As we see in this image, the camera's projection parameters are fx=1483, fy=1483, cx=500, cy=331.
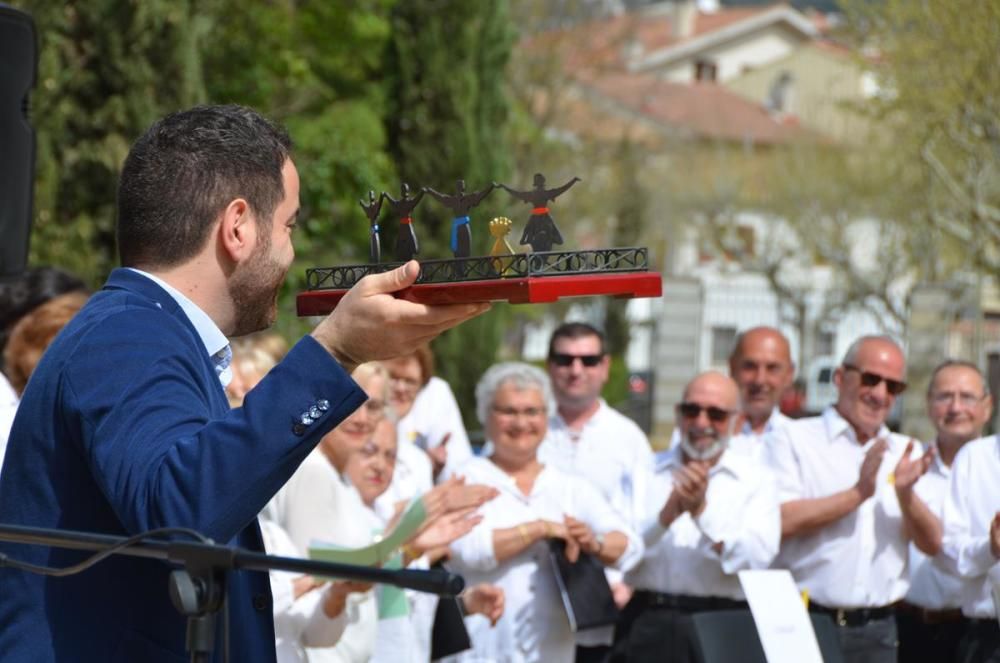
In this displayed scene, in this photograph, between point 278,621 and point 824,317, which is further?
point 824,317

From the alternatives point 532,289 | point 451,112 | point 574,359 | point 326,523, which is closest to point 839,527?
point 574,359

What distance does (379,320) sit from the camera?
235cm

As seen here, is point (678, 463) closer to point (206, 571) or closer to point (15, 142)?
point (15, 142)

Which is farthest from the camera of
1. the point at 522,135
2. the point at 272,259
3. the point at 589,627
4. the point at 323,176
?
the point at 522,135

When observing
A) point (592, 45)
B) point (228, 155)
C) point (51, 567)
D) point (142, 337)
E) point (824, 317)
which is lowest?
point (51, 567)

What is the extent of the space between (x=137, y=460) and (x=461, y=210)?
786 mm

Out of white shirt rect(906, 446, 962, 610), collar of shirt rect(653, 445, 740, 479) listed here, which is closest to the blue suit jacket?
collar of shirt rect(653, 445, 740, 479)

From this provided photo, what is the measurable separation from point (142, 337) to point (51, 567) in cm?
41

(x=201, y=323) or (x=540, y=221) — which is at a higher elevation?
(x=540, y=221)

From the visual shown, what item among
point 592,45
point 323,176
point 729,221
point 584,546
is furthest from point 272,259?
point 729,221

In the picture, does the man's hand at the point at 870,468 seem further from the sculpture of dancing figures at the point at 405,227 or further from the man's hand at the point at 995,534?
the sculpture of dancing figures at the point at 405,227

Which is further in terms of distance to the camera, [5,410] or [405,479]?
[405,479]

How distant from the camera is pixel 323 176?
19.2 meters

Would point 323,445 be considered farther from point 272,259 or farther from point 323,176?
point 323,176
